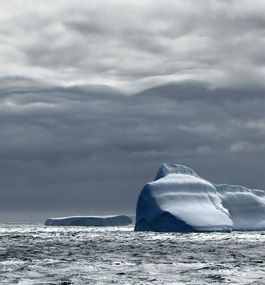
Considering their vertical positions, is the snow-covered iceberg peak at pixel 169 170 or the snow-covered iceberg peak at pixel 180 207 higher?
the snow-covered iceberg peak at pixel 169 170

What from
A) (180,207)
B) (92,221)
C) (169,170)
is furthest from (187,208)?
(92,221)

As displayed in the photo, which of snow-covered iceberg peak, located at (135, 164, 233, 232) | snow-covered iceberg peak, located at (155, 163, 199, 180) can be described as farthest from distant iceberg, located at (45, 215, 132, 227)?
snow-covered iceberg peak, located at (135, 164, 233, 232)

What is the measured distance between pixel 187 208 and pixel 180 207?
2.07ft

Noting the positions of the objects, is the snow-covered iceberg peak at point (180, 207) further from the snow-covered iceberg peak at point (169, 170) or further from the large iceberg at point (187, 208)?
the snow-covered iceberg peak at point (169, 170)

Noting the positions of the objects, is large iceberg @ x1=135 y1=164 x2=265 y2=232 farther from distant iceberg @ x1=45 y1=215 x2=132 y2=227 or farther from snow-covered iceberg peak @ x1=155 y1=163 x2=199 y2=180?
distant iceberg @ x1=45 y1=215 x2=132 y2=227

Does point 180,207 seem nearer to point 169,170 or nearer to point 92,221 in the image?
point 169,170

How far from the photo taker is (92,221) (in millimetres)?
92250

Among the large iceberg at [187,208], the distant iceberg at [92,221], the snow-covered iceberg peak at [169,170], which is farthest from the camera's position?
the distant iceberg at [92,221]

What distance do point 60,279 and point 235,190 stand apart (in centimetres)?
4903

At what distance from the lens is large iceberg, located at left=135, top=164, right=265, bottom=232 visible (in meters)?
48.2

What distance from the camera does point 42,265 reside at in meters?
18.0

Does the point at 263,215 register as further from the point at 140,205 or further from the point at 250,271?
the point at 250,271

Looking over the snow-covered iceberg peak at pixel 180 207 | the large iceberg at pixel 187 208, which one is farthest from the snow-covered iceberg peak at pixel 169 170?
the snow-covered iceberg peak at pixel 180 207

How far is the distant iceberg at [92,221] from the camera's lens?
3593 inches
